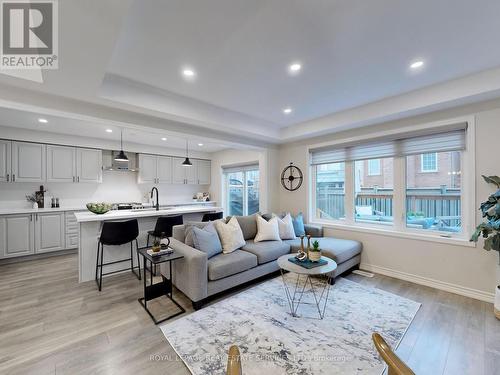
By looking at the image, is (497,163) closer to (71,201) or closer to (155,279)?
(155,279)

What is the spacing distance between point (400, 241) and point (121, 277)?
4.39m

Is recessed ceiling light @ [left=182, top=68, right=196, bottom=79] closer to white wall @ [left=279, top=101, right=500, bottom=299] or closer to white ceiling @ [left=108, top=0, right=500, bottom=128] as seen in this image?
white ceiling @ [left=108, top=0, right=500, bottom=128]

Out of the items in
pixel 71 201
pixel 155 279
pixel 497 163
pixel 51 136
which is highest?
pixel 51 136

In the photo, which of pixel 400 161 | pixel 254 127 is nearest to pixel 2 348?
pixel 254 127

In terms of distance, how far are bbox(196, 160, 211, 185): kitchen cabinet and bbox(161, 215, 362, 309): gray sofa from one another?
11.5 ft

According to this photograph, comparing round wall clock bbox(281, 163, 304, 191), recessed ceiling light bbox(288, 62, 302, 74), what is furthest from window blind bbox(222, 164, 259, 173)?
recessed ceiling light bbox(288, 62, 302, 74)

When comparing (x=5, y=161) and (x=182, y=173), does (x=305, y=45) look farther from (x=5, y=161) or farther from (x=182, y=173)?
(x=5, y=161)

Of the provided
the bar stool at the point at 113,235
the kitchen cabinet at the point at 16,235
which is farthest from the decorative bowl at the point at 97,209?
the kitchen cabinet at the point at 16,235

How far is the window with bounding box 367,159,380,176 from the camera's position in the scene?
12.6 ft

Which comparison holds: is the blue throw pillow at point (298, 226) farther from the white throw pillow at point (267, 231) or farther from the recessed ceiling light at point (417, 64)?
the recessed ceiling light at point (417, 64)

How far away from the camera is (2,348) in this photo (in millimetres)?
1931

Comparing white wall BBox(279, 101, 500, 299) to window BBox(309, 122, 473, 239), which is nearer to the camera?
white wall BBox(279, 101, 500, 299)

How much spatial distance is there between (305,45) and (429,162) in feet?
8.77

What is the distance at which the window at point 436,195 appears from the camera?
10.1 ft
